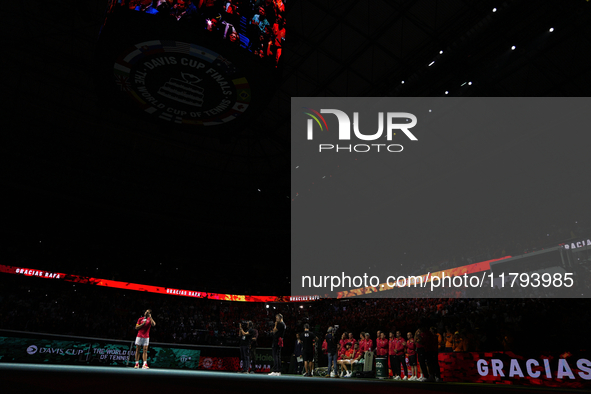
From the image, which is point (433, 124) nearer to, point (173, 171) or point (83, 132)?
point (173, 171)

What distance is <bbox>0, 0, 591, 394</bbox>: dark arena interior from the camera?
28.2 feet

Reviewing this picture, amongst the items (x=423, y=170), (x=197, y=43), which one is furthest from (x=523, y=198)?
(x=197, y=43)

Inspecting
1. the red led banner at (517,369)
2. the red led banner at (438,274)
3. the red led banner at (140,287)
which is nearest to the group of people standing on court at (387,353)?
the red led banner at (517,369)

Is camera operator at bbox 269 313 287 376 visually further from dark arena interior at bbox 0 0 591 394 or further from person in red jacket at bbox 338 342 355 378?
person in red jacket at bbox 338 342 355 378

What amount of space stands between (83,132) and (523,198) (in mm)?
27973

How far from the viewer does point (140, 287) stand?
2773 cm

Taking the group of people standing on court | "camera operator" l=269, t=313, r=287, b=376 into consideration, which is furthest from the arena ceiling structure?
the group of people standing on court

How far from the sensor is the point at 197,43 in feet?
25.5

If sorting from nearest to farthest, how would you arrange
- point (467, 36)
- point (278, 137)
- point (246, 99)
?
point (246, 99) < point (467, 36) < point (278, 137)

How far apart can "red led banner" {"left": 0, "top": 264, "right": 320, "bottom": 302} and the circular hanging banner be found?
1977 centimetres

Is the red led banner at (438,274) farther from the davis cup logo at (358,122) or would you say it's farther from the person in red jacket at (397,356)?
the person in red jacket at (397,356)

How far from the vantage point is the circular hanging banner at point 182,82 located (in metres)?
8.30

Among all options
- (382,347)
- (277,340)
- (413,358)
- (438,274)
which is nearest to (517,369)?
(413,358)

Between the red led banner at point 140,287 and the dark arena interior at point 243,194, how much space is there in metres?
0.13
